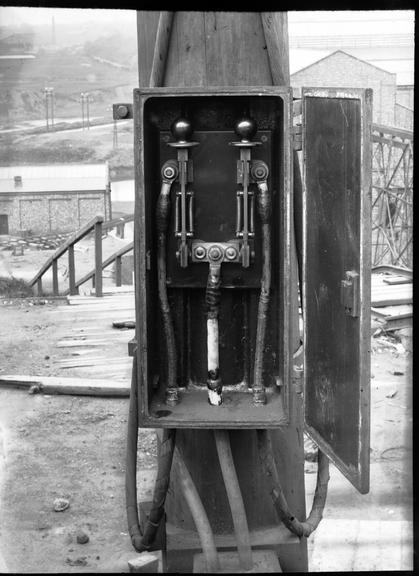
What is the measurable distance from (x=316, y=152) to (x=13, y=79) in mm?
28212

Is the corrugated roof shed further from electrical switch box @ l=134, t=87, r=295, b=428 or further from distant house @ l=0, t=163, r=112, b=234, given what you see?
electrical switch box @ l=134, t=87, r=295, b=428

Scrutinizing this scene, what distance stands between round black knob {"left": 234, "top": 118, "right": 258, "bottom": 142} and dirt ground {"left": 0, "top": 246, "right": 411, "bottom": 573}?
7.14 ft

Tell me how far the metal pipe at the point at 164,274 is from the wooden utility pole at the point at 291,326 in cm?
24

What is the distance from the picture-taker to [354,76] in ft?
82.2

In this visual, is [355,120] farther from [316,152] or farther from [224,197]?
[224,197]

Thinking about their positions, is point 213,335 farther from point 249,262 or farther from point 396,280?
point 396,280

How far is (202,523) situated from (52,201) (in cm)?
2374

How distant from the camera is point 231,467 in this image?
9.44 ft

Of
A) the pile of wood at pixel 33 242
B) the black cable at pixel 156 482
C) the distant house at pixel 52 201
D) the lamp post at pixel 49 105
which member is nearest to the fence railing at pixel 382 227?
the distant house at pixel 52 201

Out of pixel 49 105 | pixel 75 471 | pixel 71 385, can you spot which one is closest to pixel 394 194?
pixel 71 385

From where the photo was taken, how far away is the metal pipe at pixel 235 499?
2.85 meters

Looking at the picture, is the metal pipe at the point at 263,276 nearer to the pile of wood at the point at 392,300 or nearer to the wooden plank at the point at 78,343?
the wooden plank at the point at 78,343

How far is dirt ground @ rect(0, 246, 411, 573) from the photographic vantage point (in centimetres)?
405

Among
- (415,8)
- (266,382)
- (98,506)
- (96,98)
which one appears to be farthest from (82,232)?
(96,98)
